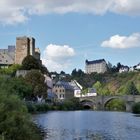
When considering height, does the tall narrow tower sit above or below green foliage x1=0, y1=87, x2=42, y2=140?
above

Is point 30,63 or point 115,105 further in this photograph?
point 115,105

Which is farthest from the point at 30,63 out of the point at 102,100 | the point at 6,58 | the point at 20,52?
the point at 102,100

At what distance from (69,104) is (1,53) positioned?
29.6m

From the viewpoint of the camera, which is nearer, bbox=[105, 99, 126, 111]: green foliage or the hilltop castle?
the hilltop castle

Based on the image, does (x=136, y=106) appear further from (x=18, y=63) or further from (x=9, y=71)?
(x=18, y=63)

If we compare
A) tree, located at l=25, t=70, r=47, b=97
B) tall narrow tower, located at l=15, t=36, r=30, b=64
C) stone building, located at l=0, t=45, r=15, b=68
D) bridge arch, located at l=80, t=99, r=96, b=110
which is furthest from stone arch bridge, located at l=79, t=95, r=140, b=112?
tree, located at l=25, t=70, r=47, b=97

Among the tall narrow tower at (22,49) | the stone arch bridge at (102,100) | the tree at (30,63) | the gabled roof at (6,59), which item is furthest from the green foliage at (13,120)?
the gabled roof at (6,59)

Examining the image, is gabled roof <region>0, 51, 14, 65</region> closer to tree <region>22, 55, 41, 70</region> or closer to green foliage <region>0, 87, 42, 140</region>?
tree <region>22, 55, 41, 70</region>

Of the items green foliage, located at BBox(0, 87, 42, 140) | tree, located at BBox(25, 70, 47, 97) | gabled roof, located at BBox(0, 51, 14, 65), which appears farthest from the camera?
gabled roof, located at BBox(0, 51, 14, 65)

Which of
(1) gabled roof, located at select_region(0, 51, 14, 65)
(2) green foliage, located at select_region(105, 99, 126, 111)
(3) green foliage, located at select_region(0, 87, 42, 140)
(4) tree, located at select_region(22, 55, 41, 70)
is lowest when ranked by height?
(3) green foliage, located at select_region(0, 87, 42, 140)

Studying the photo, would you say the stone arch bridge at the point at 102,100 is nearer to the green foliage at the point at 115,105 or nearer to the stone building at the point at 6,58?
the green foliage at the point at 115,105

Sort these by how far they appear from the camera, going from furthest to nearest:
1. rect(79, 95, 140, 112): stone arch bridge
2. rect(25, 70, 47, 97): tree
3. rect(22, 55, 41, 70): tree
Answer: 1. rect(79, 95, 140, 112): stone arch bridge
2. rect(22, 55, 41, 70): tree
3. rect(25, 70, 47, 97): tree

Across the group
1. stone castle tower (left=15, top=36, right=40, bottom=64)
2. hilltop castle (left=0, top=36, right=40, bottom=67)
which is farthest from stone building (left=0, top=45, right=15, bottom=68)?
stone castle tower (left=15, top=36, right=40, bottom=64)

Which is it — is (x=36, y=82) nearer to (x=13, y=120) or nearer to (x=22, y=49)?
(x=22, y=49)
